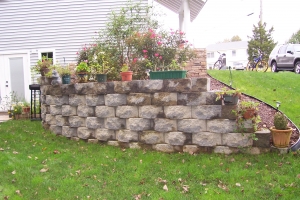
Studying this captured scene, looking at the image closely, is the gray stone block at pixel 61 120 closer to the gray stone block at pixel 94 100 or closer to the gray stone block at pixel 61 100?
the gray stone block at pixel 61 100

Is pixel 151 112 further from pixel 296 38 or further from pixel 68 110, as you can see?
pixel 296 38

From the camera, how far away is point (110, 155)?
190 inches

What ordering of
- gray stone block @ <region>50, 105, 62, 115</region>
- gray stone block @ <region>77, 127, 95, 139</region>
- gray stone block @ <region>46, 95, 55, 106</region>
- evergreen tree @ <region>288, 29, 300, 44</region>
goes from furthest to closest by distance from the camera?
evergreen tree @ <region>288, 29, 300, 44</region>
gray stone block @ <region>46, 95, 55, 106</region>
gray stone block @ <region>50, 105, 62, 115</region>
gray stone block @ <region>77, 127, 95, 139</region>

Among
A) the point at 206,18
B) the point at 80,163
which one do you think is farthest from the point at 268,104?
the point at 206,18

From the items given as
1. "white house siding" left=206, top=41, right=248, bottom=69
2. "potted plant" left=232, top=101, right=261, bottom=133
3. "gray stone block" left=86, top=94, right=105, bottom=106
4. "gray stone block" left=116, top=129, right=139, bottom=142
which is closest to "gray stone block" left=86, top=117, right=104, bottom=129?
"gray stone block" left=86, top=94, right=105, bottom=106

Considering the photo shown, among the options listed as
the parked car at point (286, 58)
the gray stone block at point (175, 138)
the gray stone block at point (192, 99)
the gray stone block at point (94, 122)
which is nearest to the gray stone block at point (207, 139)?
the gray stone block at point (175, 138)

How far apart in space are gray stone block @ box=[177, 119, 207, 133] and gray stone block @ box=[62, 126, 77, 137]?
2410 mm

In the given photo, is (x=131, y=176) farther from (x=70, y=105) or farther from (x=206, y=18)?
(x=206, y=18)

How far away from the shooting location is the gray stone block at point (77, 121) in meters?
5.80

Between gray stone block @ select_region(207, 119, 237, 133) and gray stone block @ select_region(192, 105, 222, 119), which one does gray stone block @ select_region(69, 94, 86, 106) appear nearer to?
gray stone block @ select_region(192, 105, 222, 119)

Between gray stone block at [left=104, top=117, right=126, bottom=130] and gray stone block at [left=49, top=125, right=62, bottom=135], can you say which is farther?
gray stone block at [left=49, top=125, right=62, bottom=135]

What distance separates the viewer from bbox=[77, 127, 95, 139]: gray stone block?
569 centimetres

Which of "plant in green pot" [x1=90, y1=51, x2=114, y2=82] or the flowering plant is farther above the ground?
the flowering plant

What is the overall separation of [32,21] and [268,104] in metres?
8.53
